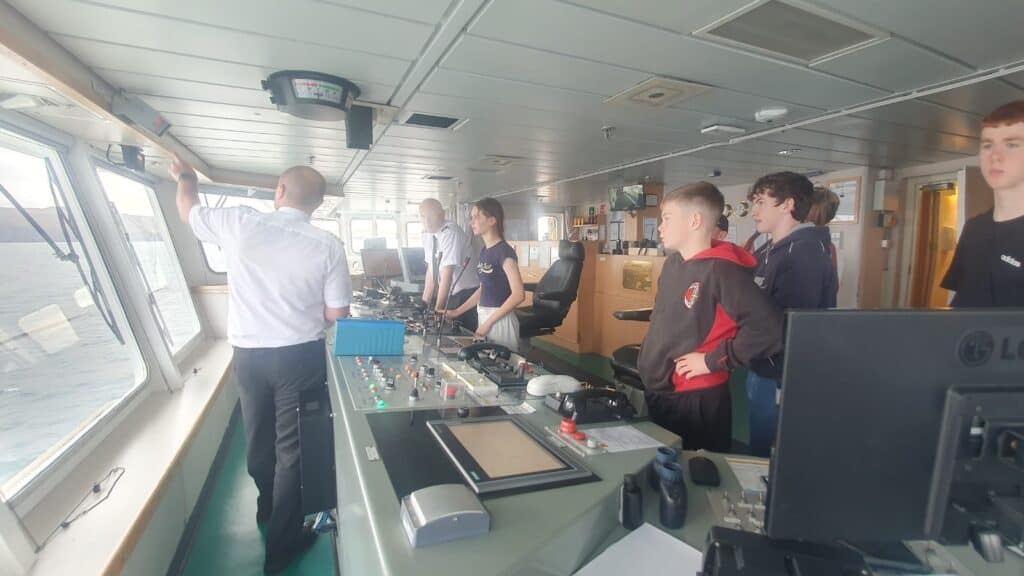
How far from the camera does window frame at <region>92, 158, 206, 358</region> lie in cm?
291

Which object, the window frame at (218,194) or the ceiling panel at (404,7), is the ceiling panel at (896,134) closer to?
the ceiling panel at (404,7)

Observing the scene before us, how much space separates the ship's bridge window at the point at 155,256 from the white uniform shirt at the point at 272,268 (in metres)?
1.66

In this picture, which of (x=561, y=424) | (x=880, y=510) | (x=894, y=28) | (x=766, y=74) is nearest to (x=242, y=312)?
(x=561, y=424)

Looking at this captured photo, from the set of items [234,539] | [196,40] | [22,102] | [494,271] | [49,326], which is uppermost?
[196,40]

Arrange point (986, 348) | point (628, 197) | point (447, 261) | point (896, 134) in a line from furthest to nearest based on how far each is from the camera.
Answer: point (628, 197), point (896, 134), point (447, 261), point (986, 348)

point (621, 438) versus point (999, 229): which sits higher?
point (999, 229)

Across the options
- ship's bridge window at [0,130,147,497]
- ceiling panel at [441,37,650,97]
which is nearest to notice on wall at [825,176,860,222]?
ceiling panel at [441,37,650,97]

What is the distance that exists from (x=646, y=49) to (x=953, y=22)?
3.63ft

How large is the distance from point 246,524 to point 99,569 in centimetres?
106

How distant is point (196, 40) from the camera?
70.8 inches

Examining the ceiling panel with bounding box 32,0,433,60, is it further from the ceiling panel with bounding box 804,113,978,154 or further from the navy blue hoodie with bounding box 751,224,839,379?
A: the ceiling panel with bounding box 804,113,978,154

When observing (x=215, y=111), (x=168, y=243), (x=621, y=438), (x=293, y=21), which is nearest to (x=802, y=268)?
(x=621, y=438)

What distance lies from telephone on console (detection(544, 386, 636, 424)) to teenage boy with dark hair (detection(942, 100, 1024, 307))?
1.07 m

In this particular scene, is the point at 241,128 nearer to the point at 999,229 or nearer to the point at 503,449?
the point at 503,449
